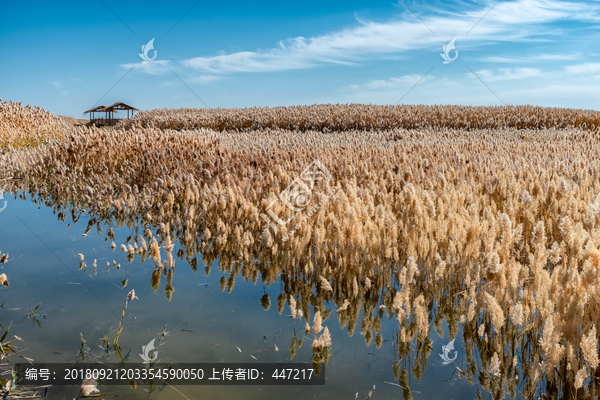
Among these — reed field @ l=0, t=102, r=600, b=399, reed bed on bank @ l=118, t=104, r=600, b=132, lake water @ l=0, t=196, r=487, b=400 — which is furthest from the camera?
reed bed on bank @ l=118, t=104, r=600, b=132

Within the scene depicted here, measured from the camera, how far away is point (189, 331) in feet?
8.54

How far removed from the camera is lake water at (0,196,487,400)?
207 cm

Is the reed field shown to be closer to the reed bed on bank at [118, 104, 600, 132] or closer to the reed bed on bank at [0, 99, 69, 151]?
the reed bed on bank at [0, 99, 69, 151]

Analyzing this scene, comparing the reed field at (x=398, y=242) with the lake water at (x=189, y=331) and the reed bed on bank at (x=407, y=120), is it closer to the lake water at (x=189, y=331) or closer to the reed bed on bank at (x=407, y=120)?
the lake water at (x=189, y=331)

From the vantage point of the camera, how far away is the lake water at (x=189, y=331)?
2.07 m

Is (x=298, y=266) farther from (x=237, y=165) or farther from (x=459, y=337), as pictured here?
(x=237, y=165)

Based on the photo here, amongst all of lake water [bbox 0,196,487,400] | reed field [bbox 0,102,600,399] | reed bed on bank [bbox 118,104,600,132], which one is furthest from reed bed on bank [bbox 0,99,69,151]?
lake water [bbox 0,196,487,400]

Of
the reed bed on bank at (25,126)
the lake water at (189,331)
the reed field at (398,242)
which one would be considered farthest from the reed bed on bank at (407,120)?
the lake water at (189,331)

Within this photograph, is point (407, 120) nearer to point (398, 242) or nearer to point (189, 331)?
point (398, 242)

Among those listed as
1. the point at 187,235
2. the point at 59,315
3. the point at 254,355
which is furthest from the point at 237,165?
the point at 254,355

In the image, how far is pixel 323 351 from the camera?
2354mm

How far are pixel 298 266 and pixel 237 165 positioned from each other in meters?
4.09

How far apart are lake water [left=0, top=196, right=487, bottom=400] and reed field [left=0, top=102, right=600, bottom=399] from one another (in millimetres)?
87

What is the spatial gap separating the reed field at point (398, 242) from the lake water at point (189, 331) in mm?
87
